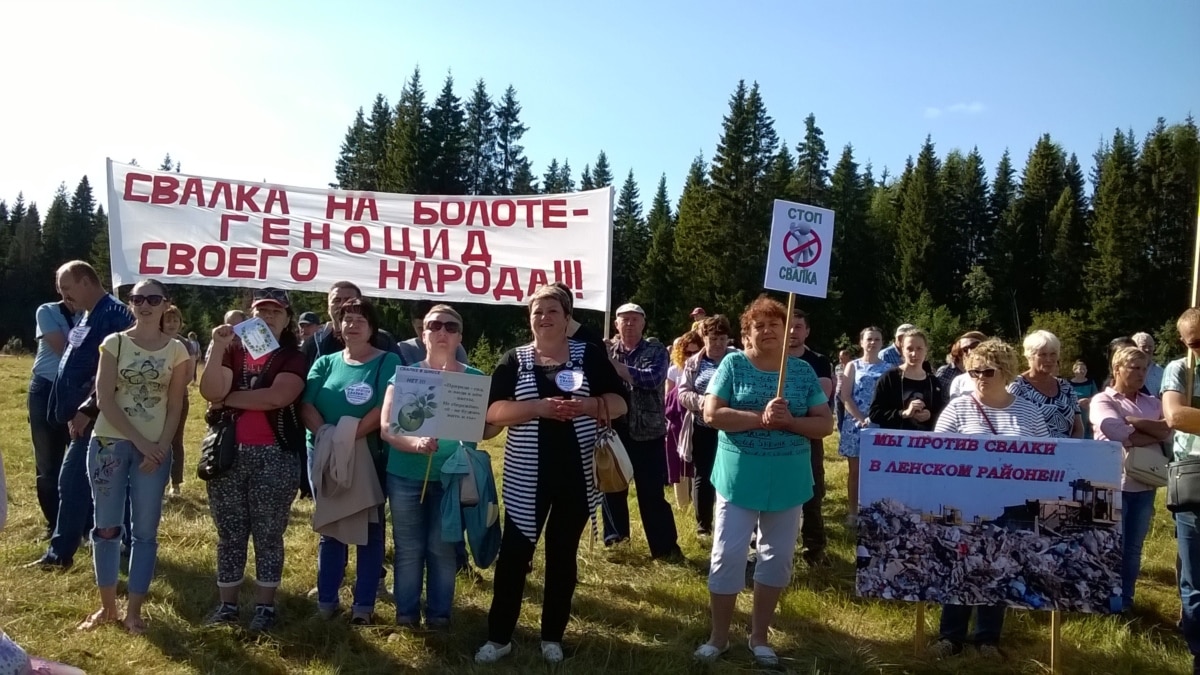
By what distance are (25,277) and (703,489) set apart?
7576 centimetres

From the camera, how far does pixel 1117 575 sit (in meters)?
4.20

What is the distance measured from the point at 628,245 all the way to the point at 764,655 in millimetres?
55673

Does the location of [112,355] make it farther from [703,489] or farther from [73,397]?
[703,489]

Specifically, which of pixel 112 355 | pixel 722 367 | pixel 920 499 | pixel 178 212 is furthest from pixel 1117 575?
pixel 178 212

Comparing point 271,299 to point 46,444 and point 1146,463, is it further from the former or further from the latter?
point 1146,463

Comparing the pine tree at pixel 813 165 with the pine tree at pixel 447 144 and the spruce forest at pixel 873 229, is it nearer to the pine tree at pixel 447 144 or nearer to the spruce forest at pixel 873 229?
the spruce forest at pixel 873 229

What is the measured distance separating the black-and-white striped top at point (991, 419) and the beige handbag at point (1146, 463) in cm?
117

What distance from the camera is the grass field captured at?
4375 millimetres

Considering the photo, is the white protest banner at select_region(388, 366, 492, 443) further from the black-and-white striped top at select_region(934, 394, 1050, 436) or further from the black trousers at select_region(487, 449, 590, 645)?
the black-and-white striped top at select_region(934, 394, 1050, 436)

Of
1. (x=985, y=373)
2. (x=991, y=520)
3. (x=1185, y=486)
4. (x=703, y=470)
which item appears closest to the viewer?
(x=1185, y=486)

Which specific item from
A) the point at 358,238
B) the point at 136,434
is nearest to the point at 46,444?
the point at 136,434

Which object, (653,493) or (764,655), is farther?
(653,493)

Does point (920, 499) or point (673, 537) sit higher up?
point (920, 499)

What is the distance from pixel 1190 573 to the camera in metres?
4.10
